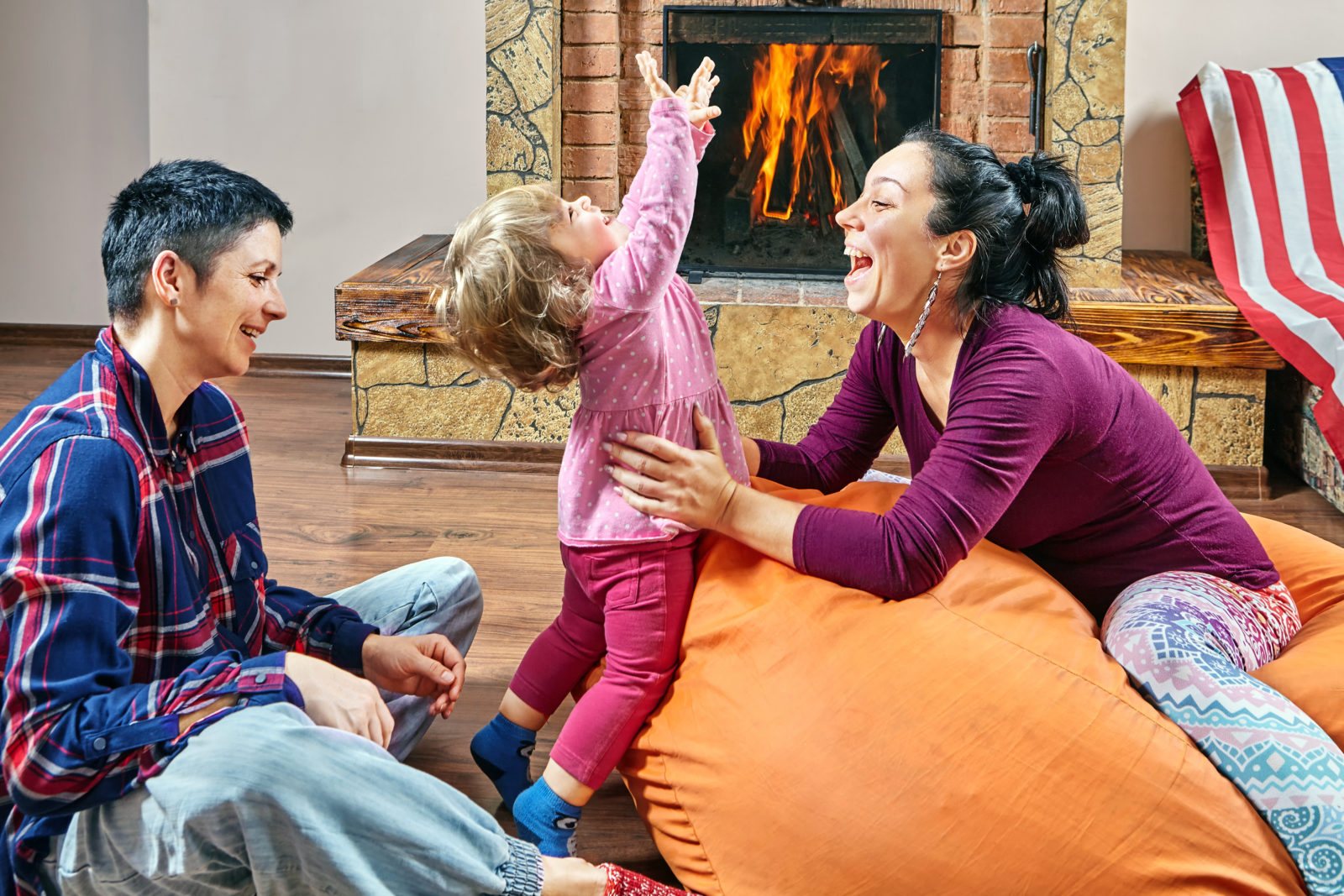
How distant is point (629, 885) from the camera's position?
1372 millimetres

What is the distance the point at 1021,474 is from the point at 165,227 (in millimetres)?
996

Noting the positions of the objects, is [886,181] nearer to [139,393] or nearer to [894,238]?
[894,238]

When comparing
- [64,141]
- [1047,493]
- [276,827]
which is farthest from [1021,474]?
[64,141]

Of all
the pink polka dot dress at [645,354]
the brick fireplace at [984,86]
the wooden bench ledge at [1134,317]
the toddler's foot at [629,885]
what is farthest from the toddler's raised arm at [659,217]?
the brick fireplace at [984,86]

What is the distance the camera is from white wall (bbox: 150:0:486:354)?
391 cm

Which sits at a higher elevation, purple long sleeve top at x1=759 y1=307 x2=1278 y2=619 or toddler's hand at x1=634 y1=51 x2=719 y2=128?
toddler's hand at x1=634 y1=51 x2=719 y2=128

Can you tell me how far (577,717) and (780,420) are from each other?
70.5 inches

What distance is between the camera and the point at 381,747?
4.03ft

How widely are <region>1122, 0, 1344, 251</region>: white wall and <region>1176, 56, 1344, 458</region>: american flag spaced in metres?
0.18

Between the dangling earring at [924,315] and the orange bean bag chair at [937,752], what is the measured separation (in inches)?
11.5

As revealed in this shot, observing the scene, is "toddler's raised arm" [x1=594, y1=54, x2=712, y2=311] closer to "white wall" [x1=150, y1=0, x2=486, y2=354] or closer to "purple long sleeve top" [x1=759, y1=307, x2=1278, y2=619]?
"purple long sleeve top" [x1=759, y1=307, x2=1278, y2=619]

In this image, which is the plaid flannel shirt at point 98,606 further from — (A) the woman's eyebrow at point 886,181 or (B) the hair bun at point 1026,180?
(B) the hair bun at point 1026,180

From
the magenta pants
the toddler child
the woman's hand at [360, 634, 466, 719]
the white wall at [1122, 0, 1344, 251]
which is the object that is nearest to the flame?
the white wall at [1122, 0, 1344, 251]

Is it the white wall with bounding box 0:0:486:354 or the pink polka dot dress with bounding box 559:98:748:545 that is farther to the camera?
the white wall with bounding box 0:0:486:354
